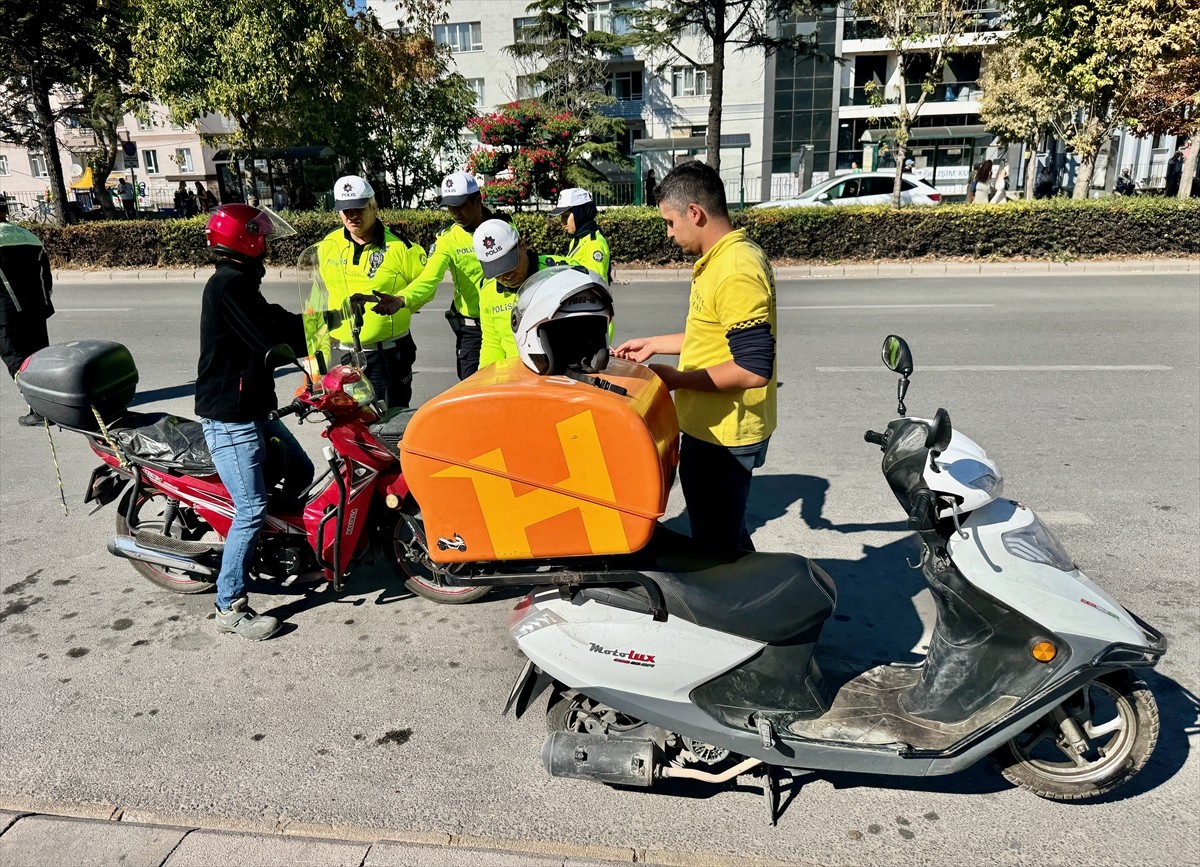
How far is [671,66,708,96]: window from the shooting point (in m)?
38.7

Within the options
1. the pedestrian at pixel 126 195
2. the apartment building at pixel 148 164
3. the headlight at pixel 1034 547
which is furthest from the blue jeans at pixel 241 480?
the apartment building at pixel 148 164

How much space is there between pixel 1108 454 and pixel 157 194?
53.3 metres

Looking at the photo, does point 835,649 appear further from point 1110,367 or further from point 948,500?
point 1110,367

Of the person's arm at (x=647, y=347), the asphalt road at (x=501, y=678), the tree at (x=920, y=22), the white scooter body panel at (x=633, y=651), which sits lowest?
the asphalt road at (x=501, y=678)

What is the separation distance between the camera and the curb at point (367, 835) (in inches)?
96.3

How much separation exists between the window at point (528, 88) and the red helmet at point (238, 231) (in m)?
33.9

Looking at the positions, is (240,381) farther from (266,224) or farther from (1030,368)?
(1030,368)

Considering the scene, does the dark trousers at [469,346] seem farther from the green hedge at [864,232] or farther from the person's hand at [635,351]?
the green hedge at [864,232]

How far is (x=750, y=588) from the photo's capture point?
2.53m

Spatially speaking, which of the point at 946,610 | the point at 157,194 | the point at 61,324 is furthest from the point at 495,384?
the point at 157,194

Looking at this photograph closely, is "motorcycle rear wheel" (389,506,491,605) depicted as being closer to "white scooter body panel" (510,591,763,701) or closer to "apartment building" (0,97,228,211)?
"white scooter body panel" (510,591,763,701)

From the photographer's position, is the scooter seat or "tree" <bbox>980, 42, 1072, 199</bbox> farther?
"tree" <bbox>980, 42, 1072, 199</bbox>

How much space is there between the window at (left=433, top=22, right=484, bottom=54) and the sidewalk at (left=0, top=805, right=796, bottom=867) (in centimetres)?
4213

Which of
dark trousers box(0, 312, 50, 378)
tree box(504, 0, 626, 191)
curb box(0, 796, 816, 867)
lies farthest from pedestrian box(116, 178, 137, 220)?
curb box(0, 796, 816, 867)
